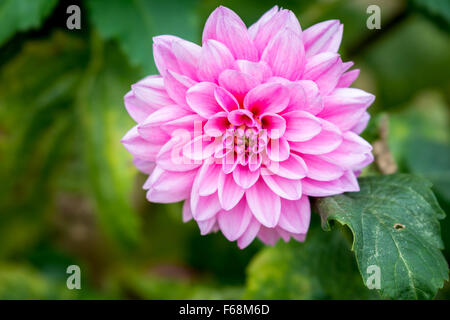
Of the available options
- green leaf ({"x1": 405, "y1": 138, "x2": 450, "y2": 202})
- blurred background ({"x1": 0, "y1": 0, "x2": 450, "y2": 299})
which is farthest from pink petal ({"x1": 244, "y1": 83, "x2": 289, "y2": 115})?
green leaf ({"x1": 405, "y1": 138, "x2": 450, "y2": 202})

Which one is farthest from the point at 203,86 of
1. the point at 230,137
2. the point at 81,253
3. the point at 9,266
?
the point at 81,253

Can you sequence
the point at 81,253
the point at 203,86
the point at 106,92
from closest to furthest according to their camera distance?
the point at 203,86
the point at 106,92
the point at 81,253

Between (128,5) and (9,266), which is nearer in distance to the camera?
(128,5)

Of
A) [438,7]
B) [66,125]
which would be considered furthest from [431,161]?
[66,125]

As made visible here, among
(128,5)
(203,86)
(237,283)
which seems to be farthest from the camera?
(237,283)

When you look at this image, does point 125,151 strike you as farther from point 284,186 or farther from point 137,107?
point 284,186

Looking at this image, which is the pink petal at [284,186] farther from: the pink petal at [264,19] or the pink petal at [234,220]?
the pink petal at [264,19]
